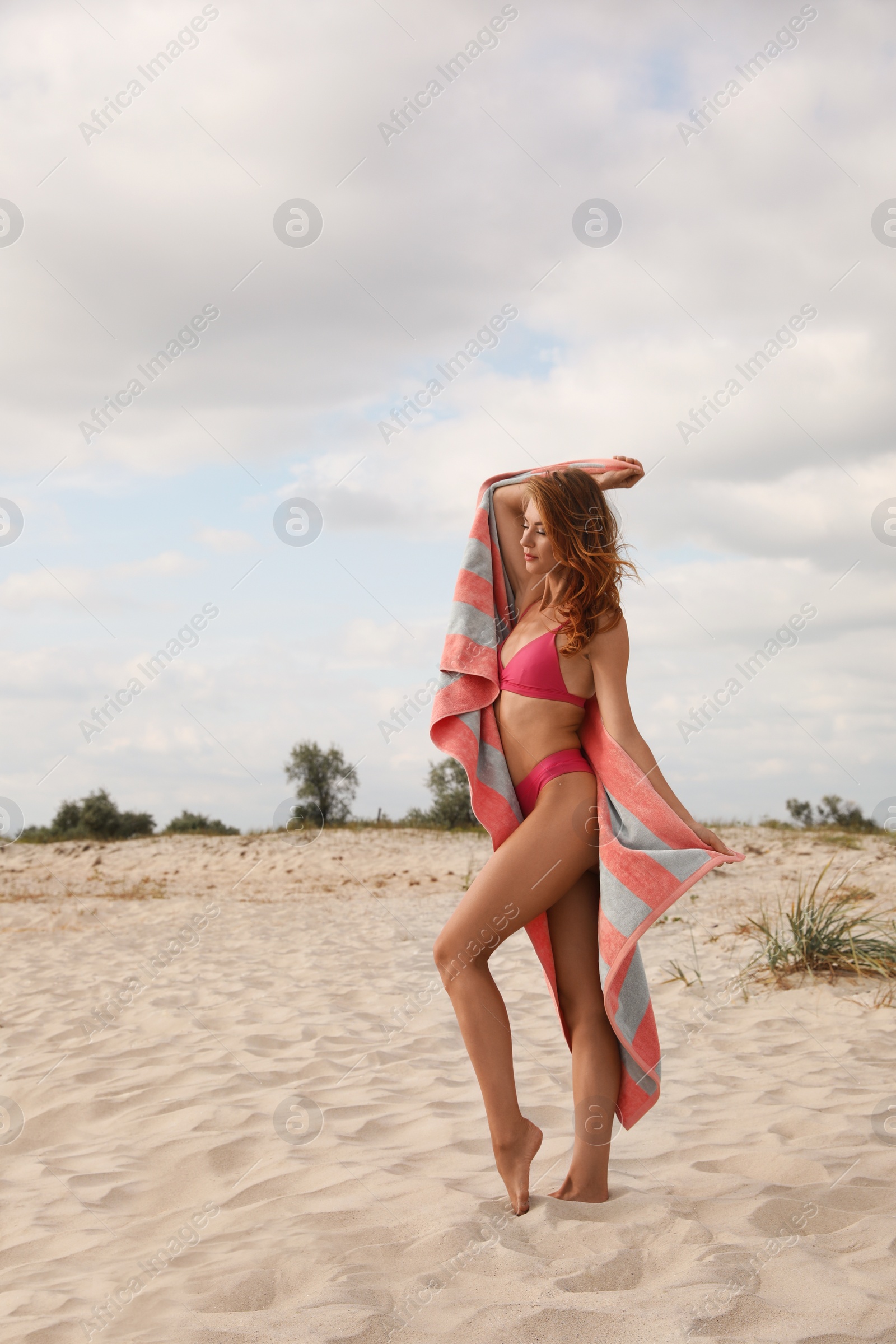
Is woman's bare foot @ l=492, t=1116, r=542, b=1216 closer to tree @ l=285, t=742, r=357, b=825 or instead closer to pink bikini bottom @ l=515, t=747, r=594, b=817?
pink bikini bottom @ l=515, t=747, r=594, b=817

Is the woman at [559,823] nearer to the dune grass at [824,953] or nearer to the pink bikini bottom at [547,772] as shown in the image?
the pink bikini bottom at [547,772]

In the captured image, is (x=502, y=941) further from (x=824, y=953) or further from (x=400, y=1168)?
(x=824, y=953)

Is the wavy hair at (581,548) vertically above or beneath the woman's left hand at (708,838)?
above

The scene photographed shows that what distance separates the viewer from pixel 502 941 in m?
2.78

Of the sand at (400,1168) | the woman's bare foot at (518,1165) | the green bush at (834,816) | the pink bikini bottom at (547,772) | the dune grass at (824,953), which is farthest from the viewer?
the green bush at (834,816)

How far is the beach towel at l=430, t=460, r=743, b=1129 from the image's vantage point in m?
2.79

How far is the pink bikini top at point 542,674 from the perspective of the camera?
304 centimetres

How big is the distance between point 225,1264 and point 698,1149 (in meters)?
1.75

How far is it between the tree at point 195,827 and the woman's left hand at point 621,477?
61.7 ft

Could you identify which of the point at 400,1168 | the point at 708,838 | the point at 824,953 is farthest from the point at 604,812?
the point at 824,953

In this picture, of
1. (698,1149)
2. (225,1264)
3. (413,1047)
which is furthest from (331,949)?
(225,1264)

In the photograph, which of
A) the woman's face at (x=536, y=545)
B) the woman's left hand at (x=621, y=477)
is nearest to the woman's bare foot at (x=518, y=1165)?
the woman's face at (x=536, y=545)

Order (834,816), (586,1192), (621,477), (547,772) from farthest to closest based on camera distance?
(834,816) → (621,477) → (547,772) → (586,1192)

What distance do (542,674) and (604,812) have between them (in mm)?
485
